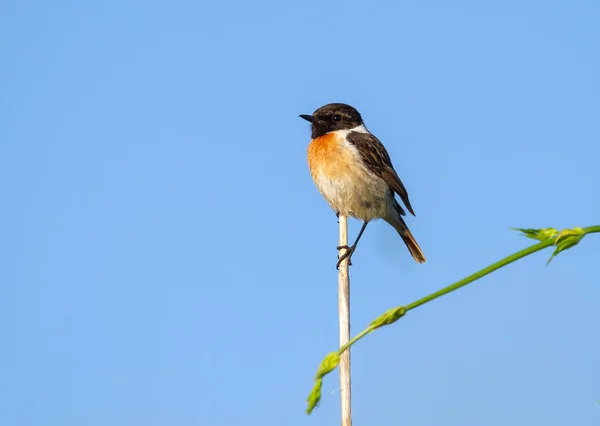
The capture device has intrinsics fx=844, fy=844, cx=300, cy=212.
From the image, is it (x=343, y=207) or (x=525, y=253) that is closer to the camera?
(x=525, y=253)

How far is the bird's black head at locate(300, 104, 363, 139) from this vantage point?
10758 mm

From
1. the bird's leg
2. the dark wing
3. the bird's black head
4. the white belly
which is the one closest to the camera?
the bird's leg

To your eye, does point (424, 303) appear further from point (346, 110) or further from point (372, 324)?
point (346, 110)

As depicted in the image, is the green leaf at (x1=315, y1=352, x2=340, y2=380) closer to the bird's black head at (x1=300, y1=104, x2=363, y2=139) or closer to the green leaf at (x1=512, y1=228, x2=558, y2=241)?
the green leaf at (x1=512, y1=228, x2=558, y2=241)

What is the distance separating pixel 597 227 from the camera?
4.30 feet

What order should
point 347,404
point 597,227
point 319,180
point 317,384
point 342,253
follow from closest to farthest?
1. point 597,227
2. point 317,384
3. point 347,404
4. point 342,253
5. point 319,180

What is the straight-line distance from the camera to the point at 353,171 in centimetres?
1002

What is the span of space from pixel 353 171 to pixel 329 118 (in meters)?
1.09

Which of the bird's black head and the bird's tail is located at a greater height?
the bird's black head

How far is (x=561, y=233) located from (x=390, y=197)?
30.1 ft

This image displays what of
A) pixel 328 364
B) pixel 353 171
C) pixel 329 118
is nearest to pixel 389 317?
pixel 328 364

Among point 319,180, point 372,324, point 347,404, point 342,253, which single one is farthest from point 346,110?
point 372,324

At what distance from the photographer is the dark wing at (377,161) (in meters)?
10.3

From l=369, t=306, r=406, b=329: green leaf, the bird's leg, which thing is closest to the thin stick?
the bird's leg
